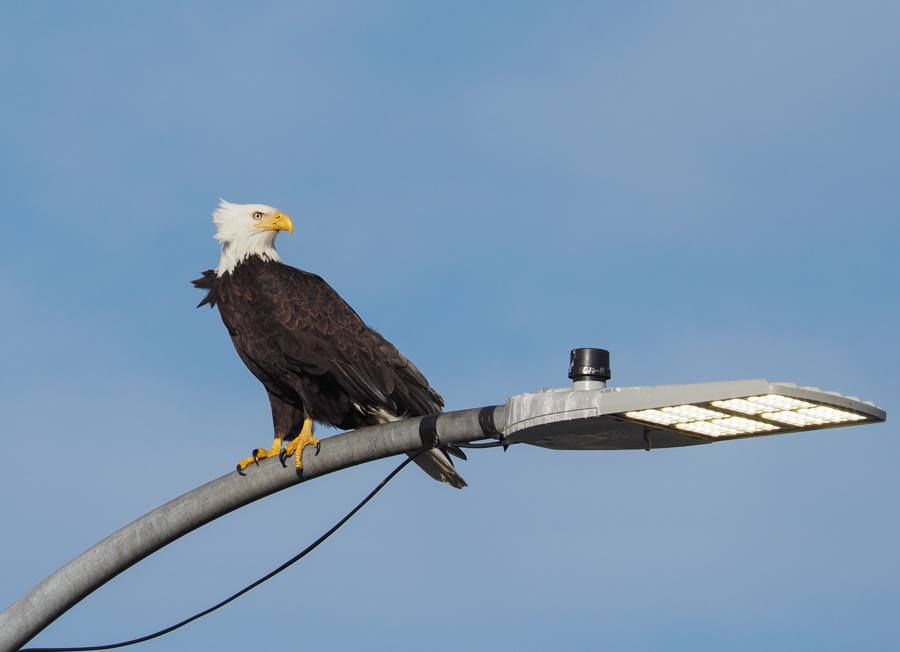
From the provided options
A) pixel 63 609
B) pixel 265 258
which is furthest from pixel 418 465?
pixel 63 609

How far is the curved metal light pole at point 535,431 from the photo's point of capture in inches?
179

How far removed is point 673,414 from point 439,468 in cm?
328

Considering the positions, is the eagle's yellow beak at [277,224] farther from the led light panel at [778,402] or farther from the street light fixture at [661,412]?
the led light panel at [778,402]

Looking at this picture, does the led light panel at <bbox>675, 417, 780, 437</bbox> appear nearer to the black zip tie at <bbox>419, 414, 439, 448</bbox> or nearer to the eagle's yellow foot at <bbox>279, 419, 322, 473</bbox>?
the black zip tie at <bbox>419, 414, 439, 448</bbox>

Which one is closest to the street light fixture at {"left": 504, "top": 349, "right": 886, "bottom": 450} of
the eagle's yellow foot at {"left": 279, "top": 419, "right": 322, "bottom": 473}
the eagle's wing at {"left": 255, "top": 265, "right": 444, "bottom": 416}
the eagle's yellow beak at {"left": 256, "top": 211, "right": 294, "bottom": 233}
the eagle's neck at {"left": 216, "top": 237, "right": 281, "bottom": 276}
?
the eagle's yellow foot at {"left": 279, "top": 419, "right": 322, "bottom": 473}

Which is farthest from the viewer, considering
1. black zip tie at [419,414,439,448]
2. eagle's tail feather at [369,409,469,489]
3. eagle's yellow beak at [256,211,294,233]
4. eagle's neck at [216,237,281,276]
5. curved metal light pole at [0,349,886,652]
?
eagle's yellow beak at [256,211,294,233]

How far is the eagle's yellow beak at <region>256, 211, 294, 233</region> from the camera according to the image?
9.48 meters

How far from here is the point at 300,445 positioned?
6855 millimetres

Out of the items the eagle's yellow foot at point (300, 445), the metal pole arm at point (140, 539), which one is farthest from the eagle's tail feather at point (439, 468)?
the metal pole arm at point (140, 539)

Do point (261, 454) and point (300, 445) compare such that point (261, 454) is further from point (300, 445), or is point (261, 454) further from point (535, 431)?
point (535, 431)

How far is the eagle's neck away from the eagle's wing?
236mm

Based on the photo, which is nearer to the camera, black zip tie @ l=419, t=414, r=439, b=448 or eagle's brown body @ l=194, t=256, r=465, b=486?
black zip tie @ l=419, t=414, r=439, b=448

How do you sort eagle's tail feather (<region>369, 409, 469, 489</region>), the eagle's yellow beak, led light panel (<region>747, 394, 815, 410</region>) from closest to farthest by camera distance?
led light panel (<region>747, 394, 815, 410</region>), eagle's tail feather (<region>369, 409, 469, 489</region>), the eagle's yellow beak

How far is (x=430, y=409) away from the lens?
8.02 metres
